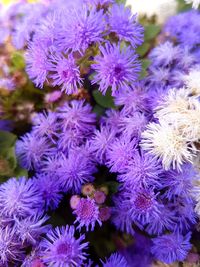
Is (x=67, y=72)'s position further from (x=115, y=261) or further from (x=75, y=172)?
(x=115, y=261)

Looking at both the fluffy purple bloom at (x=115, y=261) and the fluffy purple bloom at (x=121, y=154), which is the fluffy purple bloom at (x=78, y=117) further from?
the fluffy purple bloom at (x=115, y=261)

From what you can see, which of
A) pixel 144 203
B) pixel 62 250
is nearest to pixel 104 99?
pixel 144 203

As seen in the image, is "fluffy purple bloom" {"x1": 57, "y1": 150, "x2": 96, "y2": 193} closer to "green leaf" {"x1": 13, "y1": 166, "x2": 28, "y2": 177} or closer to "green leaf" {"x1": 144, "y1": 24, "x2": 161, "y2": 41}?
"green leaf" {"x1": 13, "y1": 166, "x2": 28, "y2": 177}

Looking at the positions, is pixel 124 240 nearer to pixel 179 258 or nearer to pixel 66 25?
pixel 179 258

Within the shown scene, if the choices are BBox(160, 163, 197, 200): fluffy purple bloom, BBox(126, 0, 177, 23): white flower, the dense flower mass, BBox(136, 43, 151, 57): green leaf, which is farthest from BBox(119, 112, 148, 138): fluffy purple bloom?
BBox(126, 0, 177, 23): white flower

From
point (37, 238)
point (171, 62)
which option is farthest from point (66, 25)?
point (37, 238)
